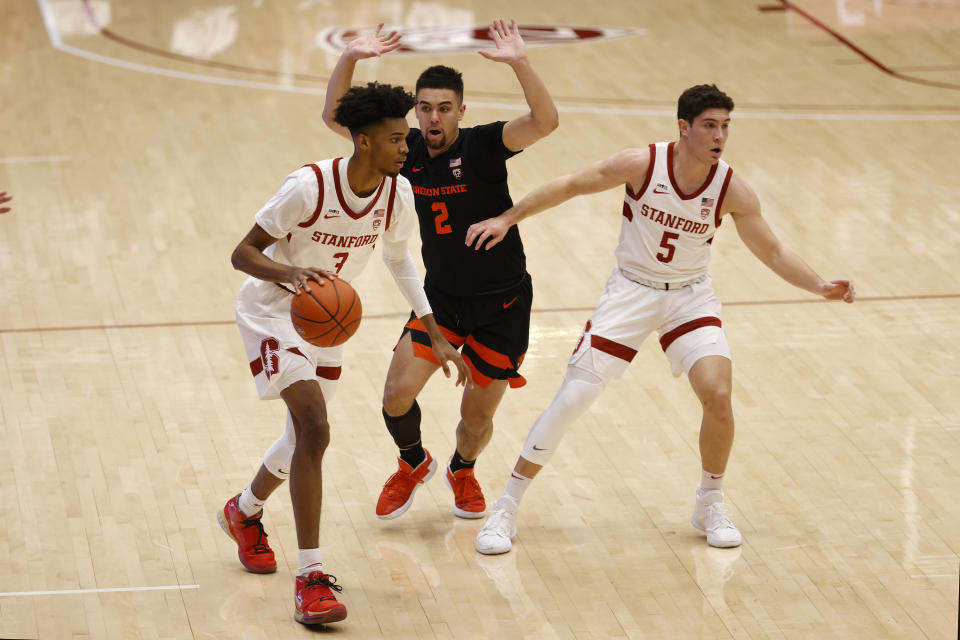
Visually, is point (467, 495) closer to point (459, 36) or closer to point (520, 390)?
point (520, 390)

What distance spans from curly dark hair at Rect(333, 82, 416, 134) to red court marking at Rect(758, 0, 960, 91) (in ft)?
32.9

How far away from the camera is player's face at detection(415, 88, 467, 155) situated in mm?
5828

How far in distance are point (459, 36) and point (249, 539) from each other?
1086 cm

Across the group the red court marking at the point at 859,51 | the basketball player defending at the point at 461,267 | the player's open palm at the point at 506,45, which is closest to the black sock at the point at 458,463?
the basketball player defending at the point at 461,267

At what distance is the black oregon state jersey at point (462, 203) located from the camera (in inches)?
234

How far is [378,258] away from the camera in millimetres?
9688

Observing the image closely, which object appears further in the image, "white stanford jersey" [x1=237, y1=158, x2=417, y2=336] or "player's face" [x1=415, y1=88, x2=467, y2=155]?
"player's face" [x1=415, y1=88, x2=467, y2=155]

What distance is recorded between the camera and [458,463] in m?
6.25

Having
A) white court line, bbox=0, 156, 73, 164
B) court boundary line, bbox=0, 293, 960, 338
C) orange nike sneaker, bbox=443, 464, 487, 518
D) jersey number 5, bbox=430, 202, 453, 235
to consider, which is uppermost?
jersey number 5, bbox=430, 202, 453, 235

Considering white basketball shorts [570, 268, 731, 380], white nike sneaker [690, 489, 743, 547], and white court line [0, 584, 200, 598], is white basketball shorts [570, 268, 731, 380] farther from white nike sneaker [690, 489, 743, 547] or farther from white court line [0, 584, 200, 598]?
white court line [0, 584, 200, 598]

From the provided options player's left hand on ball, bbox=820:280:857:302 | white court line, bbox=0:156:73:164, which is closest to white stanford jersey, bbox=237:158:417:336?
player's left hand on ball, bbox=820:280:857:302

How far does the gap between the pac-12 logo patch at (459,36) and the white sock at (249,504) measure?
9995 mm

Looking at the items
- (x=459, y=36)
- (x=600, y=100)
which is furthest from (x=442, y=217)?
(x=459, y=36)

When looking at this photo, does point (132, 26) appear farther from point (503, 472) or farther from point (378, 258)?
point (503, 472)
